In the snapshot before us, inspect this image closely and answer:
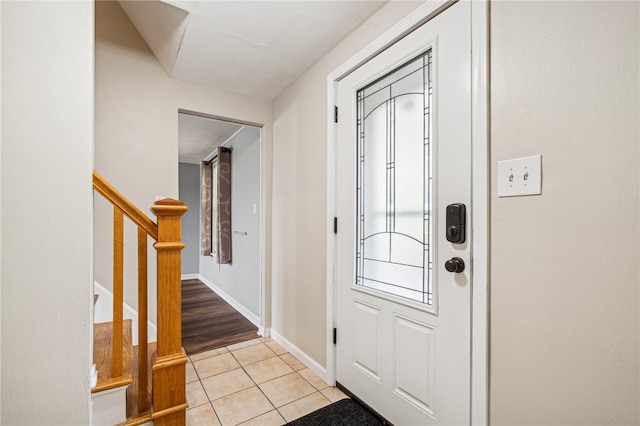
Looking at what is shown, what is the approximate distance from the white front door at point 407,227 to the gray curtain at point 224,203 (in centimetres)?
261

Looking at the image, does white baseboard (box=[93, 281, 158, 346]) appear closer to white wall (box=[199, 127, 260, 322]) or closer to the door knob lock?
white wall (box=[199, 127, 260, 322])

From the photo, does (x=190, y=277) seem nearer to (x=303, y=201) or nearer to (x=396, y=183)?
(x=303, y=201)

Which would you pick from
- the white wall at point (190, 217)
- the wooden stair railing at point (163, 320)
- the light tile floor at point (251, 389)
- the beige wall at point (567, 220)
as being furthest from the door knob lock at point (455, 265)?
the white wall at point (190, 217)

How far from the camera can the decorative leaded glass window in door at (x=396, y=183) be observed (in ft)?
4.56

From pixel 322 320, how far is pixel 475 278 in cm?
121

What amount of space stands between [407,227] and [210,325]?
260 cm

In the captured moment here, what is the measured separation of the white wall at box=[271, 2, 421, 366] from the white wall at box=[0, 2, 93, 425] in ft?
4.51

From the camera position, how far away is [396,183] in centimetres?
153

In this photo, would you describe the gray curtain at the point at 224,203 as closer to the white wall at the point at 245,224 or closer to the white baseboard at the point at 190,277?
the white wall at the point at 245,224

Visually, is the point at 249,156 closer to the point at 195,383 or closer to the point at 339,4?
the point at 339,4

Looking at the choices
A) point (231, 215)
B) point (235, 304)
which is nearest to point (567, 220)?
point (235, 304)

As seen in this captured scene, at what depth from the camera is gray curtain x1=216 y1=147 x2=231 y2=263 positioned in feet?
13.4

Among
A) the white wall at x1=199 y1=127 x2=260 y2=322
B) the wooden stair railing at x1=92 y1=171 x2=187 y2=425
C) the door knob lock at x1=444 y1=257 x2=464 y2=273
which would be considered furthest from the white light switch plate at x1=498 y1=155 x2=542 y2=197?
the white wall at x1=199 y1=127 x2=260 y2=322

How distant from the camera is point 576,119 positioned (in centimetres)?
90
